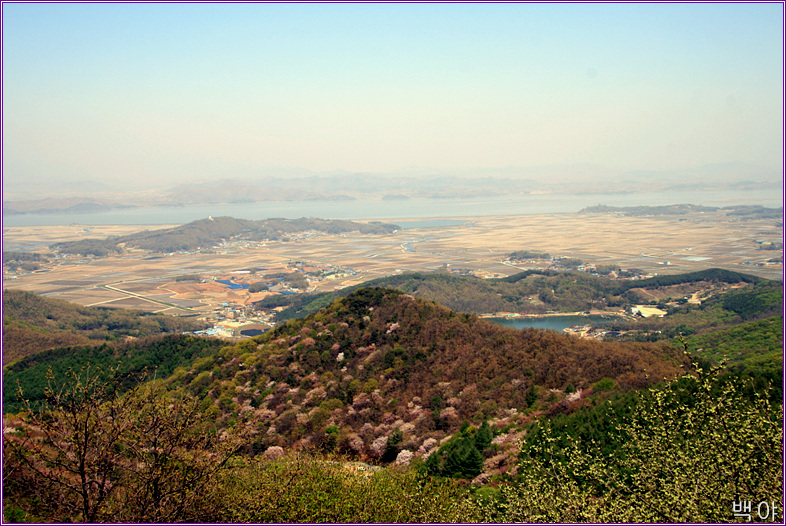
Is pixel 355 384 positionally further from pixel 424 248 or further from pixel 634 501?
pixel 424 248

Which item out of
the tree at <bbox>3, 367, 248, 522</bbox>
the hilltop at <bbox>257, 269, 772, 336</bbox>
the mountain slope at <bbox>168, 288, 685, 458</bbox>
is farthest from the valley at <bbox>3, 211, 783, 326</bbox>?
the tree at <bbox>3, 367, 248, 522</bbox>

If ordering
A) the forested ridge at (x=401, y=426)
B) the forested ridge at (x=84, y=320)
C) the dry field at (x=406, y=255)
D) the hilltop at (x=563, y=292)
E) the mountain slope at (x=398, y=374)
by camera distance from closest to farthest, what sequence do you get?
the forested ridge at (x=401, y=426) < the mountain slope at (x=398, y=374) < the forested ridge at (x=84, y=320) < the hilltop at (x=563, y=292) < the dry field at (x=406, y=255)

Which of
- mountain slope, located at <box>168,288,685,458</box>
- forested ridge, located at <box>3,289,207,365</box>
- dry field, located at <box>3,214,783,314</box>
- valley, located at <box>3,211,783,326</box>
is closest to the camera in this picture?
mountain slope, located at <box>168,288,685,458</box>

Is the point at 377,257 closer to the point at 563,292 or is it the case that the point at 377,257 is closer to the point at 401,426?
the point at 563,292

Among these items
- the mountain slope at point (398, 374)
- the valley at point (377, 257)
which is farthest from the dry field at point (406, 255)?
the mountain slope at point (398, 374)

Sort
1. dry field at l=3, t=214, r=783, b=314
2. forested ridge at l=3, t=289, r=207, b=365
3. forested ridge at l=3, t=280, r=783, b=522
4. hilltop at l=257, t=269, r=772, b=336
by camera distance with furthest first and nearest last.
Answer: dry field at l=3, t=214, r=783, b=314 < hilltop at l=257, t=269, r=772, b=336 < forested ridge at l=3, t=289, r=207, b=365 < forested ridge at l=3, t=280, r=783, b=522

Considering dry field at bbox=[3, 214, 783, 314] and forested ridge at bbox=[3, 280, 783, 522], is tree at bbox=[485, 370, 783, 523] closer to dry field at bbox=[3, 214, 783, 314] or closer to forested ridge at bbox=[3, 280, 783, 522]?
forested ridge at bbox=[3, 280, 783, 522]

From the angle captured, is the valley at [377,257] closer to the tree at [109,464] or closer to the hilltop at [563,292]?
the hilltop at [563,292]
